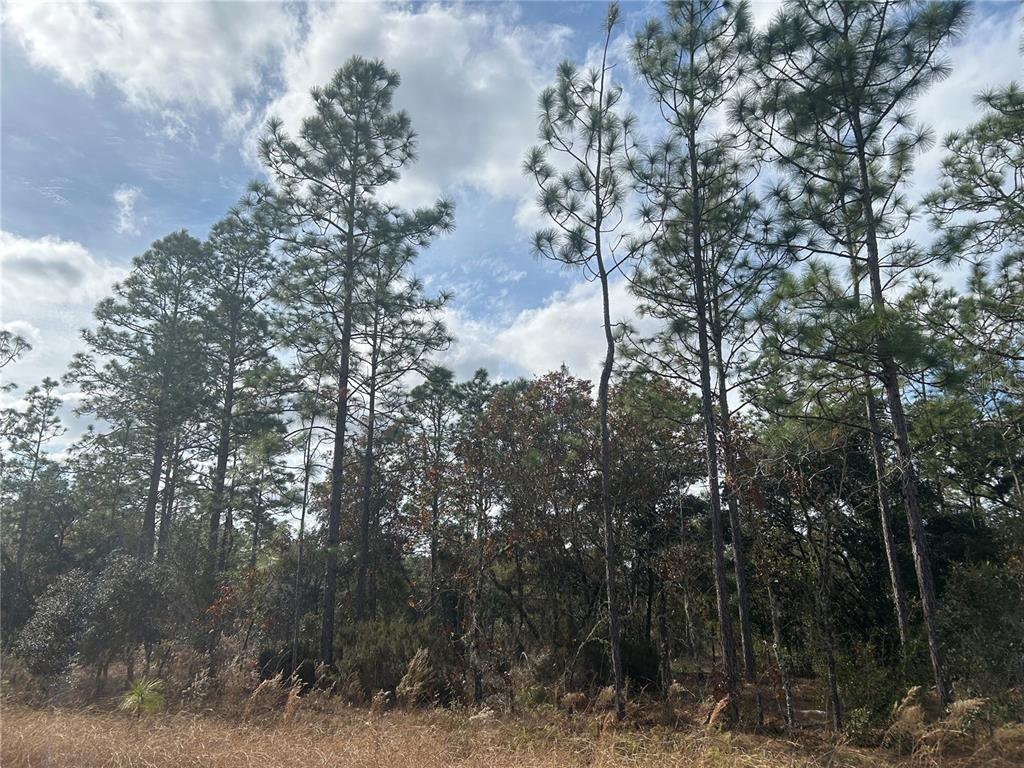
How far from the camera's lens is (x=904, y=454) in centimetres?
762

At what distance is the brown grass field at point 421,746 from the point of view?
6.01 m

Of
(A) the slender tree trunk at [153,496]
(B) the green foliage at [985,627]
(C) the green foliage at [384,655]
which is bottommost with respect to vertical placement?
(C) the green foliage at [384,655]

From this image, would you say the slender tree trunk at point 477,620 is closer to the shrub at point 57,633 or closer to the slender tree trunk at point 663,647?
the slender tree trunk at point 663,647

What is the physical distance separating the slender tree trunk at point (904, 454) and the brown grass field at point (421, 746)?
1150 millimetres

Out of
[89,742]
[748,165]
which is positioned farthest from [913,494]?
[89,742]

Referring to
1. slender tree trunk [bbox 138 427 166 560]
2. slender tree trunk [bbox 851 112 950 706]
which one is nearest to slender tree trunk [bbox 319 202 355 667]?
slender tree trunk [bbox 138 427 166 560]

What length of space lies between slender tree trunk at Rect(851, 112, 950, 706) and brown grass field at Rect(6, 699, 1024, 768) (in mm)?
1150

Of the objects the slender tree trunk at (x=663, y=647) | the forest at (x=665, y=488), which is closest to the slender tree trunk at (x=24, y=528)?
the forest at (x=665, y=488)

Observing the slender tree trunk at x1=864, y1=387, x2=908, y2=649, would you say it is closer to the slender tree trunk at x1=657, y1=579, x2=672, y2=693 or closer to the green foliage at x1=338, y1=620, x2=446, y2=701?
the slender tree trunk at x1=657, y1=579, x2=672, y2=693

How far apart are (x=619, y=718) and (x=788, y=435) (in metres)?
4.57

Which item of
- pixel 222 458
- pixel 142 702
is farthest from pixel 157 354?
pixel 142 702

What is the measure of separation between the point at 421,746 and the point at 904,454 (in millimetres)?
6750

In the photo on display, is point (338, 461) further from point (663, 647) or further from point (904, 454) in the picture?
point (904, 454)

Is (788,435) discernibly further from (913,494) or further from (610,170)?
(610,170)
